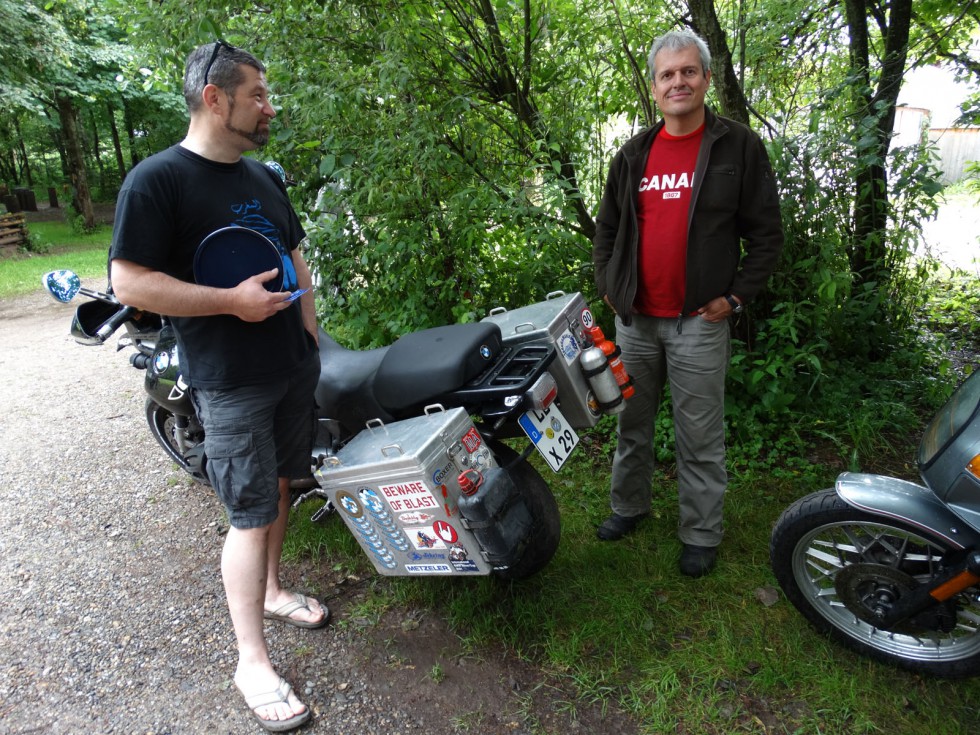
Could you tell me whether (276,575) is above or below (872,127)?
below

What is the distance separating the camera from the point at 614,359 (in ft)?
8.39

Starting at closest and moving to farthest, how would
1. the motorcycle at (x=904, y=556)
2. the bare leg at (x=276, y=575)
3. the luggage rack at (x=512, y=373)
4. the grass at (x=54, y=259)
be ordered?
the motorcycle at (x=904, y=556) < the luggage rack at (x=512, y=373) < the bare leg at (x=276, y=575) < the grass at (x=54, y=259)

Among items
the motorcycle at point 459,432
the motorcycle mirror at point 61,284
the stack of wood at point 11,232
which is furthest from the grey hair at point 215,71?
the stack of wood at point 11,232

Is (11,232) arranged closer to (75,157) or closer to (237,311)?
(75,157)

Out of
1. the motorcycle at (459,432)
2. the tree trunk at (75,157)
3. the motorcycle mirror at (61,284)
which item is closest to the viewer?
the motorcycle at (459,432)

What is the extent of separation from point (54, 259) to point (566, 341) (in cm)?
1449

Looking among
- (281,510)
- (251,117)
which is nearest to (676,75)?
(251,117)

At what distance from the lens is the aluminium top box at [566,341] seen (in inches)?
95.7

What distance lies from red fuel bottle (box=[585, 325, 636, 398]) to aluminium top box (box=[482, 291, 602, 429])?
39 mm

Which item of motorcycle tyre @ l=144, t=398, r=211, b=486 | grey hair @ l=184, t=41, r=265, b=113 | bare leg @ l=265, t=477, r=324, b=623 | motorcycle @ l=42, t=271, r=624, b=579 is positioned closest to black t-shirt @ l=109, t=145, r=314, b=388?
grey hair @ l=184, t=41, r=265, b=113

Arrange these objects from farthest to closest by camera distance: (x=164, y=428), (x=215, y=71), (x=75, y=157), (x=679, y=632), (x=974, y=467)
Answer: (x=75, y=157)
(x=164, y=428)
(x=679, y=632)
(x=215, y=71)
(x=974, y=467)

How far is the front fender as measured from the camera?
1995mm

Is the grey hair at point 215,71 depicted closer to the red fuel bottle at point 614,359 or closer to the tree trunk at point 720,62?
the red fuel bottle at point 614,359

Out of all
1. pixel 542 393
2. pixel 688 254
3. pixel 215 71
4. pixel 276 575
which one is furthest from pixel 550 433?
pixel 215 71
